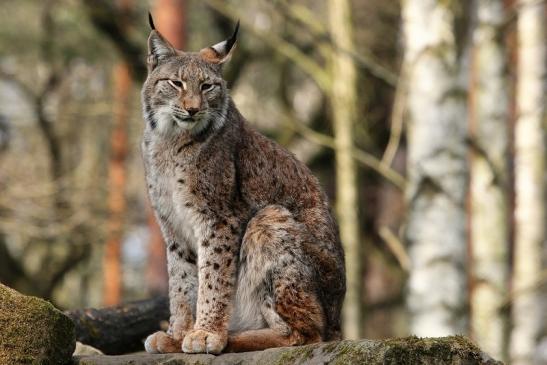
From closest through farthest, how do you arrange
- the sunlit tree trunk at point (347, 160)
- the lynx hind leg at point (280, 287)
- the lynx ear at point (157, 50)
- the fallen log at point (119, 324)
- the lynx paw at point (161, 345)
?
1. the lynx hind leg at point (280, 287)
2. the lynx paw at point (161, 345)
3. the lynx ear at point (157, 50)
4. the fallen log at point (119, 324)
5. the sunlit tree trunk at point (347, 160)

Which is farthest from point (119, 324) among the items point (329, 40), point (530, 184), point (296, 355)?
point (530, 184)

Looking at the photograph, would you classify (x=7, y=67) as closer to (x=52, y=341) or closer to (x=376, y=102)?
(x=376, y=102)

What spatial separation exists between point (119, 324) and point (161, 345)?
235 cm

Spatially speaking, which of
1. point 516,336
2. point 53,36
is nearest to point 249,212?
point 516,336

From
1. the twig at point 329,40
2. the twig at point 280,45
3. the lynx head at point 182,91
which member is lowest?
the lynx head at point 182,91

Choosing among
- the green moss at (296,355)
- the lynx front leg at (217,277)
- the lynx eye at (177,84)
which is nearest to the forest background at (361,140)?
the lynx front leg at (217,277)

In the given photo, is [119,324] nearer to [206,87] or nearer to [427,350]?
[206,87]

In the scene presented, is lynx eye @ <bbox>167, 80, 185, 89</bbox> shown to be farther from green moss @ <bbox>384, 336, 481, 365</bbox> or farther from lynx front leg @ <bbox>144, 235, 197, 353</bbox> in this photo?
green moss @ <bbox>384, 336, 481, 365</bbox>

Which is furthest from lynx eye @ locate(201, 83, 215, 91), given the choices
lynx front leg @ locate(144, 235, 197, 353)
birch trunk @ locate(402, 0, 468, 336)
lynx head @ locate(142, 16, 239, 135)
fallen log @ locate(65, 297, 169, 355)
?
birch trunk @ locate(402, 0, 468, 336)

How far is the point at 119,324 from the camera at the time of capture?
8.84 metres

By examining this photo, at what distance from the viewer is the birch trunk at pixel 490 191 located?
11648 mm

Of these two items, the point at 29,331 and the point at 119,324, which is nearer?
the point at 29,331

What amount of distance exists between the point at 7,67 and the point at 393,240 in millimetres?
17424

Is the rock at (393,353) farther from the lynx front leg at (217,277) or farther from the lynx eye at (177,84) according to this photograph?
the lynx eye at (177,84)
